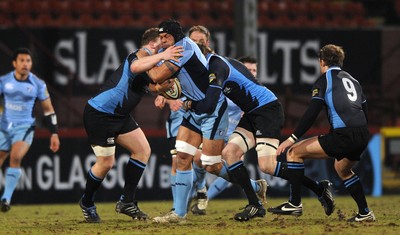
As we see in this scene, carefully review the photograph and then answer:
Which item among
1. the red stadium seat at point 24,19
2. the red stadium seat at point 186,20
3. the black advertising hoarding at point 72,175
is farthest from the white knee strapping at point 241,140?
the red stadium seat at point 24,19

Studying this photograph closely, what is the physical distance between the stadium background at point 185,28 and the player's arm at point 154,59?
21.5 ft

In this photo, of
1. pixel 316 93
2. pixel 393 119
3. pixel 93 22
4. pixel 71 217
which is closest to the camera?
pixel 316 93

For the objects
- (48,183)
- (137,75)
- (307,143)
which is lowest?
(48,183)

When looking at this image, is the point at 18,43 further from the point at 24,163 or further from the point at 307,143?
the point at 307,143

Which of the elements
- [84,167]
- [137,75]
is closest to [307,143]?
[137,75]

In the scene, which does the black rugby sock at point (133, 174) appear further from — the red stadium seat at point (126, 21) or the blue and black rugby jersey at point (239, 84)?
the red stadium seat at point (126, 21)

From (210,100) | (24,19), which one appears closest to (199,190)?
Result: (210,100)

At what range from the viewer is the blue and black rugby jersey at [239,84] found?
10.6 meters

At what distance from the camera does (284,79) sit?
21.4 m

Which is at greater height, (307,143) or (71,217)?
(307,143)

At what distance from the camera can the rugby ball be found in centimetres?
1034

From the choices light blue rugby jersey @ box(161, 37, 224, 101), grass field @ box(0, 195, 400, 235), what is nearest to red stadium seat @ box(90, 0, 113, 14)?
grass field @ box(0, 195, 400, 235)

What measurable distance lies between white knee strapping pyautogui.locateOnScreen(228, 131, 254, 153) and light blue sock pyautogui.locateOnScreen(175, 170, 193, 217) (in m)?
1.14

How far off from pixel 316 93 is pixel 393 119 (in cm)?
895
